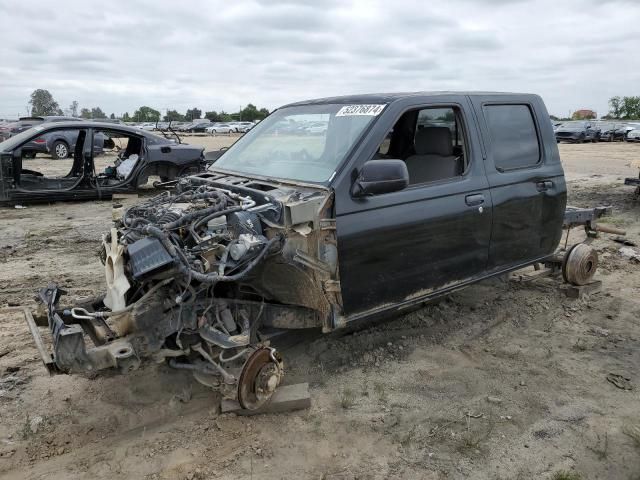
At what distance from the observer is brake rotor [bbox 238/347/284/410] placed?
10.7 feet

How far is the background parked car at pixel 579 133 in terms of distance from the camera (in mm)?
34062

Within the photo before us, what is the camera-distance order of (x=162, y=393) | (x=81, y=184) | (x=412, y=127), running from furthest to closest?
(x=81, y=184), (x=412, y=127), (x=162, y=393)

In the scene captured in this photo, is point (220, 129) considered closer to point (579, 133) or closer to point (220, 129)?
point (220, 129)

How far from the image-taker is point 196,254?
124 inches

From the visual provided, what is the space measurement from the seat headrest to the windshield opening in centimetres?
93

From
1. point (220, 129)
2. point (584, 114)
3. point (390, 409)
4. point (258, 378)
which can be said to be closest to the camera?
point (258, 378)

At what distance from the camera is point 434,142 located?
468 cm

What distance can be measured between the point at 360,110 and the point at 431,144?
3.22ft

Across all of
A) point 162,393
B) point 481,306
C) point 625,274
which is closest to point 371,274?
point 162,393

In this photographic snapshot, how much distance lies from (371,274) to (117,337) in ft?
5.48

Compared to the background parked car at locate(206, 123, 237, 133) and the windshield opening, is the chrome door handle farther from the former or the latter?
the background parked car at locate(206, 123, 237, 133)

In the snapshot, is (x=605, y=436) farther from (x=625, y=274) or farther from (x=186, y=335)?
(x=625, y=274)

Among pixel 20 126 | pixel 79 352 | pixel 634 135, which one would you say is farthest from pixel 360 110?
pixel 634 135

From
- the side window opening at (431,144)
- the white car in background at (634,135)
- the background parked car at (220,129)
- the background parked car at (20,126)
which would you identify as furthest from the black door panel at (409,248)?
the background parked car at (220,129)
